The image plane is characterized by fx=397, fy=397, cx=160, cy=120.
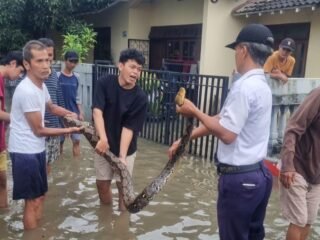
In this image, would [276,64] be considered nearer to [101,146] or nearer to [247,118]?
[101,146]

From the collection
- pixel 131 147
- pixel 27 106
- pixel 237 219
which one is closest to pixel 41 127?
pixel 27 106

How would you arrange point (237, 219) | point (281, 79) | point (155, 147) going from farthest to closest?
point (155, 147) → point (281, 79) → point (237, 219)

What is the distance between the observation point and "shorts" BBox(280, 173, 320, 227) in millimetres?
3234

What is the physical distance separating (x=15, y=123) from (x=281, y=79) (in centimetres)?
381

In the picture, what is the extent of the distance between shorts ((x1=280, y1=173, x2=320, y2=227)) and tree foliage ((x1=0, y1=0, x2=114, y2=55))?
11845 millimetres

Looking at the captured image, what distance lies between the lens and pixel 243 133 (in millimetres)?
2693

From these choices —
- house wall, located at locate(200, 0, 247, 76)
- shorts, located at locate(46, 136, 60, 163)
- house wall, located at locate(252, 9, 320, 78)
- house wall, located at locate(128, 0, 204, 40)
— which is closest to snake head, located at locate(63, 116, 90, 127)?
shorts, located at locate(46, 136, 60, 163)

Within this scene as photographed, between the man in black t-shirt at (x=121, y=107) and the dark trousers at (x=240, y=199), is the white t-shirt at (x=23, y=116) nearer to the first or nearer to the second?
the man in black t-shirt at (x=121, y=107)

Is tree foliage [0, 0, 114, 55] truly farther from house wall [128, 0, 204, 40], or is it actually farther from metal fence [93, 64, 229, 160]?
metal fence [93, 64, 229, 160]

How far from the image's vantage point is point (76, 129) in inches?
145

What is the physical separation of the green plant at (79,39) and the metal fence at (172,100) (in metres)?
3.30

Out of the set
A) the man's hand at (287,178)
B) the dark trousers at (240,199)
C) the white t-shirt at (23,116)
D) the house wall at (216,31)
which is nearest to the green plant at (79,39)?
the house wall at (216,31)

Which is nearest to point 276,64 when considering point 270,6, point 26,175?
point 270,6

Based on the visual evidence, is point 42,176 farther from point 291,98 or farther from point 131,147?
point 291,98
